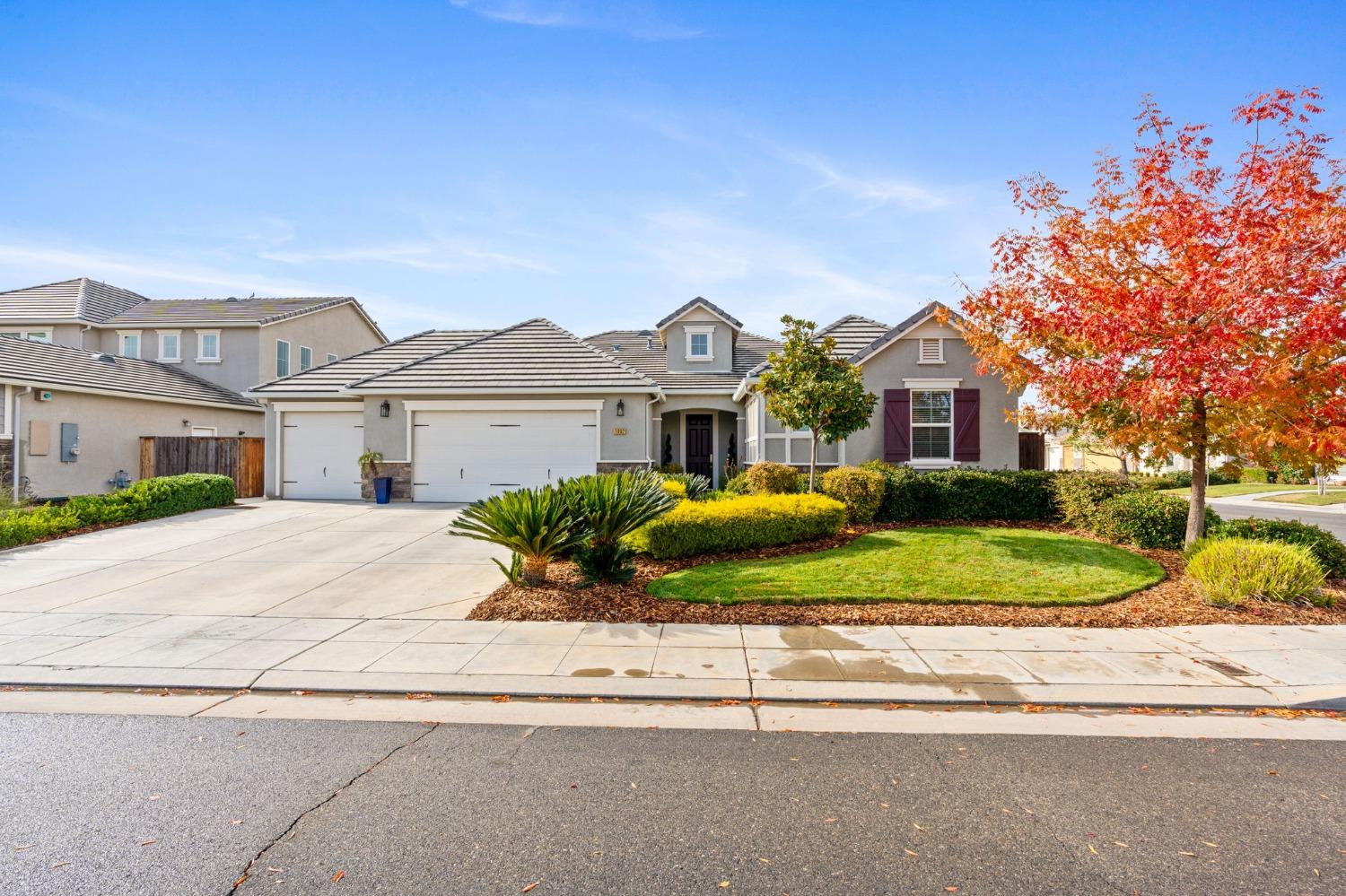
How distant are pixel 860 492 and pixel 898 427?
3.58 metres

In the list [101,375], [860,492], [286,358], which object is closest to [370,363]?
[101,375]

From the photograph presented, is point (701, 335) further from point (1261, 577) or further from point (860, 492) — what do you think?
point (1261, 577)

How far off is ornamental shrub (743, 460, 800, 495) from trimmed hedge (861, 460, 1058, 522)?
1.79 metres

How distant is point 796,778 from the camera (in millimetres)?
3625

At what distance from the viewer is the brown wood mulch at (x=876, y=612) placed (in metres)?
6.71

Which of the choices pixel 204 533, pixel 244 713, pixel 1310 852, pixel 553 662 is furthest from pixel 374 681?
pixel 204 533

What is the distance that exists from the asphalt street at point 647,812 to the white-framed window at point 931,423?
10.4 m

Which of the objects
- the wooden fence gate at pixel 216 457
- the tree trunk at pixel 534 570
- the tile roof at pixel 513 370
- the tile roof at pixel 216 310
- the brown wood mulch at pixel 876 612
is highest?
the tile roof at pixel 216 310

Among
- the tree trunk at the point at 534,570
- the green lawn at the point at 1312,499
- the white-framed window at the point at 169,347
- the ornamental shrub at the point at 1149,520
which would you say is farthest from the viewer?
the white-framed window at the point at 169,347

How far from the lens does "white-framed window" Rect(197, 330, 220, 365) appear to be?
23.9 meters

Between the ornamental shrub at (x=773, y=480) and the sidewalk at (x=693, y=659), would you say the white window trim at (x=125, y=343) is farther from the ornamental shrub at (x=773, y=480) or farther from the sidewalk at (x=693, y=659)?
the ornamental shrub at (x=773, y=480)

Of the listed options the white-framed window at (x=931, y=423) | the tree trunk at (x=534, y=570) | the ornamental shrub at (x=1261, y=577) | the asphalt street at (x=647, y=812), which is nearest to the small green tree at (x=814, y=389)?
the white-framed window at (x=931, y=423)

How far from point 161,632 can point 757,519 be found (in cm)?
718

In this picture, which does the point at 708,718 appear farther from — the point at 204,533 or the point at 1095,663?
the point at 204,533
